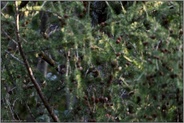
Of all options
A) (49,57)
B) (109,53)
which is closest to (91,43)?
(109,53)

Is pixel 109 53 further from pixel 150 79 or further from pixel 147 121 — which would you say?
pixel 147 121

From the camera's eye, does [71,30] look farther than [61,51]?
No

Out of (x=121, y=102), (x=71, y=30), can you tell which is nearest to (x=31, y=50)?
(x=71, y=30)

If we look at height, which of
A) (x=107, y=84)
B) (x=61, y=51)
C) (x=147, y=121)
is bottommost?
(x=147, y=121)

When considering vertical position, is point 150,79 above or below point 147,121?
above

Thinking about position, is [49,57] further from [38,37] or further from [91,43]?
[91,43]

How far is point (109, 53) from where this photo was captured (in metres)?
2.59

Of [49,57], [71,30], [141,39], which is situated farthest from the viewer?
[49,57]

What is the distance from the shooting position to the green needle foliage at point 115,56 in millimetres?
2551

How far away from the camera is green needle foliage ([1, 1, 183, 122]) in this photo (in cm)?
255

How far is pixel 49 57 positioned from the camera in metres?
3.29

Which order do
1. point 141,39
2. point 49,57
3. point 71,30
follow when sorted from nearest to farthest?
1. point 71,30
2. point 141,39
3. point 49,57

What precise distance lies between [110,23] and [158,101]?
1.64ft

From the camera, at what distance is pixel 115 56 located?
260 centimetres
